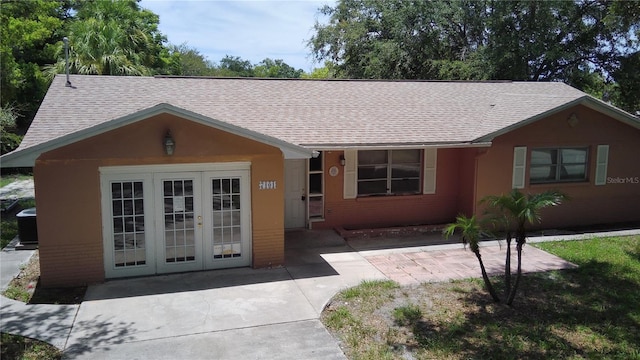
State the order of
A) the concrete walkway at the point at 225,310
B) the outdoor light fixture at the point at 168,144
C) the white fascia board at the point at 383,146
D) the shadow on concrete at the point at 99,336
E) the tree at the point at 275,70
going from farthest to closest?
the tree at the point at 275,70 < the white fascia board at the point at 383,146 < the outdoor light fixture at the point at 168,144 < the concrete walkway at the point at 225,310 < the shadow on concrete at the point at 99,336

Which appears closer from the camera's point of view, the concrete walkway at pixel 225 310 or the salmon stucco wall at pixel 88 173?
the concrete walkway at pixel 225 310

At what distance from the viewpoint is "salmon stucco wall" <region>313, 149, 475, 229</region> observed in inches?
521

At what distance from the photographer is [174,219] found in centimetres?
952

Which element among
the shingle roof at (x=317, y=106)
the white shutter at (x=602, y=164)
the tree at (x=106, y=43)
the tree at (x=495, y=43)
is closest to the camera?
the shingle roof at (x=317, y=106)

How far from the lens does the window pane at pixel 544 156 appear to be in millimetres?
13656

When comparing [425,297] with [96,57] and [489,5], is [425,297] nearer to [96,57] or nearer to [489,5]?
[96,57]

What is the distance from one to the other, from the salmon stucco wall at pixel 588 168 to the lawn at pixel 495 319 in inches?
147

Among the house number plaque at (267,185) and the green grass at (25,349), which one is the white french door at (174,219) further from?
the green grass at (25,349)

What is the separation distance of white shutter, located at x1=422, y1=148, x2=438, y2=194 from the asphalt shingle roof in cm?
75

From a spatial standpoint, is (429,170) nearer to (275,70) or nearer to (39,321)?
(39,321)

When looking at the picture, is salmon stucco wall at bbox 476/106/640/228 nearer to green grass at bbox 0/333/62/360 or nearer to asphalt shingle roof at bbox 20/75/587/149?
asphalt shingle roof at bbox 20/75/587/149

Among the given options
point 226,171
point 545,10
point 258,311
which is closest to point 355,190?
point 226,171

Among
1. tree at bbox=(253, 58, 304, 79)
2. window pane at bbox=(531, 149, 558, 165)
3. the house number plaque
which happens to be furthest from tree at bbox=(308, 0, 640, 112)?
tree at bbox=(253, 58, 304, 79)
